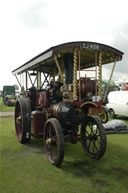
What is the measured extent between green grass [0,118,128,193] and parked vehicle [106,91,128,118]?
16.4 feet

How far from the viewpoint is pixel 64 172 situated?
11.2 feet

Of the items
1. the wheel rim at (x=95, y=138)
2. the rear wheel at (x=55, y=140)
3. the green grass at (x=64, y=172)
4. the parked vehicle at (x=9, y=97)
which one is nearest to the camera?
the green grass at (x=64, y=172)

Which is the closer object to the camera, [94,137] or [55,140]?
[55,140]

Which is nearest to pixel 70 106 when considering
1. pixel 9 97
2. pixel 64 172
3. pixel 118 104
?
pixel 64 172

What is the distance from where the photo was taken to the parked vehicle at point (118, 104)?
9695 millimetres

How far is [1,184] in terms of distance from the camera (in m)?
3.00

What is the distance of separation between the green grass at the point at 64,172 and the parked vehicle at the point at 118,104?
16.4 feet

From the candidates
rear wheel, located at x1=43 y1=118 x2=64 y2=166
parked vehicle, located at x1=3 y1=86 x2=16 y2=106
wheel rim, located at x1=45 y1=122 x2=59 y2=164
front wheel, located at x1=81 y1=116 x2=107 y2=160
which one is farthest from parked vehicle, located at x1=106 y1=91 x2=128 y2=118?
parked vehicle, located at x1=3 y1=86 x2=16 y2=106

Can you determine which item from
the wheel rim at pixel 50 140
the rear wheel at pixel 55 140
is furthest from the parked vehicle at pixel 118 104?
the wheel rim at pixel 50 140

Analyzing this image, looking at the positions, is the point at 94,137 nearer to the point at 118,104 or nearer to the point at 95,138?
the point at 95,138

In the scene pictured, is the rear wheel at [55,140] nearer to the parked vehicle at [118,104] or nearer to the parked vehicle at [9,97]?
the parked vehicle at [118,104]

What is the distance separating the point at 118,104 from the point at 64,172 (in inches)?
290

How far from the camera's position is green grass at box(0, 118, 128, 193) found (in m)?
2.89

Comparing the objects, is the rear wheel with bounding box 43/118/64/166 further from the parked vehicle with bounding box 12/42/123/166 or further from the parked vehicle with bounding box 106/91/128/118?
the parked vehicle with bounding box 106/91/128/118
